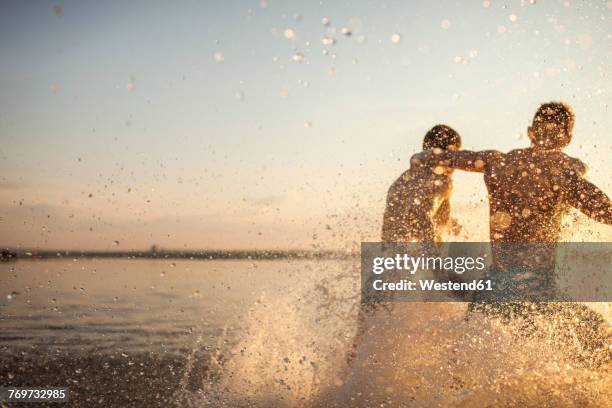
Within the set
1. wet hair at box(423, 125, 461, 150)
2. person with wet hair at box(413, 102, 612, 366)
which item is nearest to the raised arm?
person with wet hair at box(413, 102, 612, 366)

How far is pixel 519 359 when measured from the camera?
4801mm

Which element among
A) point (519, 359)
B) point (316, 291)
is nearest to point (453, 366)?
point (519, 359)

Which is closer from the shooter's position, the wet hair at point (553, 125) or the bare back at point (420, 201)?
the wet hair at point (553, 125)

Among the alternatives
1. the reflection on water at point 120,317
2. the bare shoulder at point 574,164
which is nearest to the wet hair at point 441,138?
the bare shoulder at point 574,164

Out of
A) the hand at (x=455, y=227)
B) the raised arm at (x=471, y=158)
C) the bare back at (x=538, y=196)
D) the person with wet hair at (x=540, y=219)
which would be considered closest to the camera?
the person with wet hair at (x=540, y=219)

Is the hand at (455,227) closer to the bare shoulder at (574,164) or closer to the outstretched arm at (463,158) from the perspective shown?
the outstretched arm at (463,158)

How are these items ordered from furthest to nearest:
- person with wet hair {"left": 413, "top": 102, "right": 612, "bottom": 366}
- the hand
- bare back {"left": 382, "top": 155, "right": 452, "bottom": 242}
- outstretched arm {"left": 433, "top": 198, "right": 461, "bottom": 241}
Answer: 1. the hand
2. outstretched arm {"left": 433, "top": 198, "right": 461, "bottom": 241}
3. bare back {"left": 382, "top": 155, "right": 452, "bottom": 242}
4. person with wet hair {"left": 413, "top": 102, "right": 612, "bottom": 366}

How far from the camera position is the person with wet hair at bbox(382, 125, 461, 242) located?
543 cm

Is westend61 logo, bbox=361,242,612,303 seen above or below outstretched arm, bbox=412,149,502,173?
below

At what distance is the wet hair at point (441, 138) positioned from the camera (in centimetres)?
557

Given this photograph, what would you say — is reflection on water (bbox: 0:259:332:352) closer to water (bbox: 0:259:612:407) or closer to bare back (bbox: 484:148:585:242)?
water (bbox: 0:259:612:407)

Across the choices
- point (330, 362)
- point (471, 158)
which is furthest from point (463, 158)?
point (330, 362)

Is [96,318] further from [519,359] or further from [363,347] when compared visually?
[519,359]

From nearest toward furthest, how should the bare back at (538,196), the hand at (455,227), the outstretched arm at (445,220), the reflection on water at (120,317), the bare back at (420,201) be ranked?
the bare back at (538,196)
the bare back at (420,201)
the outstretched arm at (445,220)
the hand at (455,227)
the reflection on water at (120,317)
